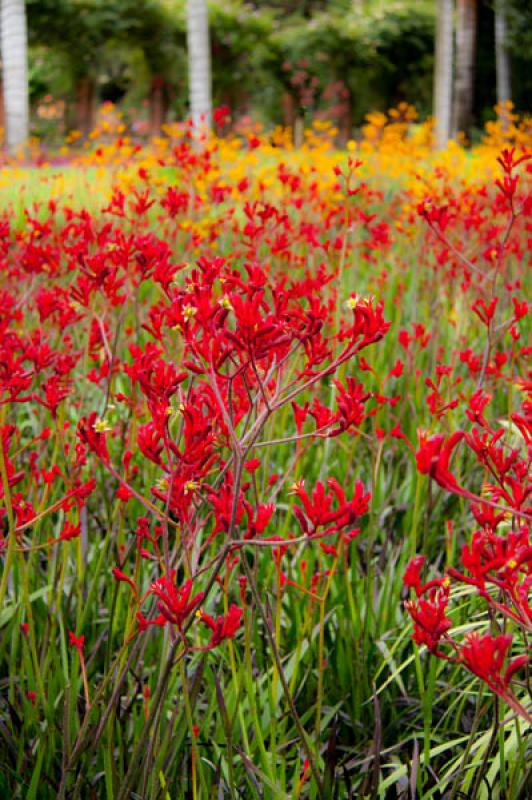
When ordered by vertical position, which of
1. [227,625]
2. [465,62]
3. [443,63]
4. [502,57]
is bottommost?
[227,625]

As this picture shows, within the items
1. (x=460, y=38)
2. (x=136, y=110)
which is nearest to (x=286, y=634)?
(x=460, y=38)

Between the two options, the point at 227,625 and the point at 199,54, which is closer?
the point at 227,625

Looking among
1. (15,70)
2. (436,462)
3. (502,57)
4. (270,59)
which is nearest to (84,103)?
(270,59)

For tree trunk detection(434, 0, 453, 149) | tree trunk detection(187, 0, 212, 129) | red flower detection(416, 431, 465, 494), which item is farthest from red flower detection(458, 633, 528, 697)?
tree trunk detection(434, 0, 453, 149)

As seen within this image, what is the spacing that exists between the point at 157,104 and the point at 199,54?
1290 cm

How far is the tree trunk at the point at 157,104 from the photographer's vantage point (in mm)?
25125

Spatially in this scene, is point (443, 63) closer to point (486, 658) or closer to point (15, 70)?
point (15, 70)

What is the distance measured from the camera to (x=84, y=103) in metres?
25.5

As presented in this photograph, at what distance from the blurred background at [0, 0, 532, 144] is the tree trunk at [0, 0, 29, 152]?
8619 mm

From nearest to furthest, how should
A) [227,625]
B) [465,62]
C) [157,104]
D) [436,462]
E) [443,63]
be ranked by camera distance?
[436,462], [227,625], [443,63], [465,62], [157,104]

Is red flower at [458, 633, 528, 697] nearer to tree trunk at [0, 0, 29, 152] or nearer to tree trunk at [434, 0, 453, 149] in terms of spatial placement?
tree trunk at [0, 0, 29, 152]

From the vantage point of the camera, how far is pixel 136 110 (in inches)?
1059

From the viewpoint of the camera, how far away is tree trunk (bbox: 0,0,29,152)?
1306cm

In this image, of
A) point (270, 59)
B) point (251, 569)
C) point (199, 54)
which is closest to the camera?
point (251, 569)
